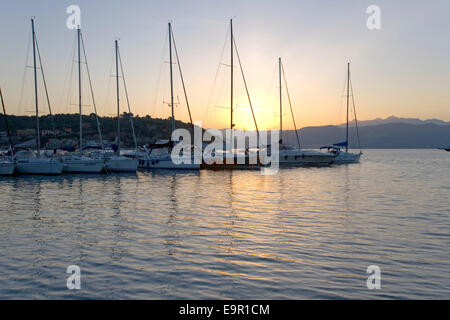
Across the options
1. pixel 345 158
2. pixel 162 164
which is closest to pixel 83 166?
pixel 162 164

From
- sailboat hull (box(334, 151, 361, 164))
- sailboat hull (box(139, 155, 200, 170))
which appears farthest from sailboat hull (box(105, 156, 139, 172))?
sailboat hull (box(334, 151, 361, 164))

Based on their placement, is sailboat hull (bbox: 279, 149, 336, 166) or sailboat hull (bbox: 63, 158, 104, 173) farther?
sailboat hull (bbox: 279, 149, 336, 166)

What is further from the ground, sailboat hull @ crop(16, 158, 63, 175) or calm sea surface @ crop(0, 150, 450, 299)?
sailboat hull @ crop(16, 158, 63, 175)

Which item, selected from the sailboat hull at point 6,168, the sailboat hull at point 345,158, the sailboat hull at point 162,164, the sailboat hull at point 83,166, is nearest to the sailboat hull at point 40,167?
the sailboat hull at point 6,168

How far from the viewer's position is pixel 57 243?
11219 mm

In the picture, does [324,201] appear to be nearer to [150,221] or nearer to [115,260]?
[150,221]

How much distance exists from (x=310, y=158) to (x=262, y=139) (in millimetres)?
11136

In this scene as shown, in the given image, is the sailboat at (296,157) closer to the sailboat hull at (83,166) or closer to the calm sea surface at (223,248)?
the sailboat hull at (83,166)

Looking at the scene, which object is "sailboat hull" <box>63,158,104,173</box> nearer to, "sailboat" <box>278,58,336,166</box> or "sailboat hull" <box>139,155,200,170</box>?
"sailboat hull" <box>139,155,200,170</box>

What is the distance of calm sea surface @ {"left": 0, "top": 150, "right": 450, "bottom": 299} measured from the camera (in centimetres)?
→ 768

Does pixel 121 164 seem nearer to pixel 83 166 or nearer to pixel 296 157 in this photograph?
pixel 83 166

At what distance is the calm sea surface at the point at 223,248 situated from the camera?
7.68 m

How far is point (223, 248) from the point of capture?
422 inches

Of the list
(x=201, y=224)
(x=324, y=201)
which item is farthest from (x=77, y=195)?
(x=324, y=201)
